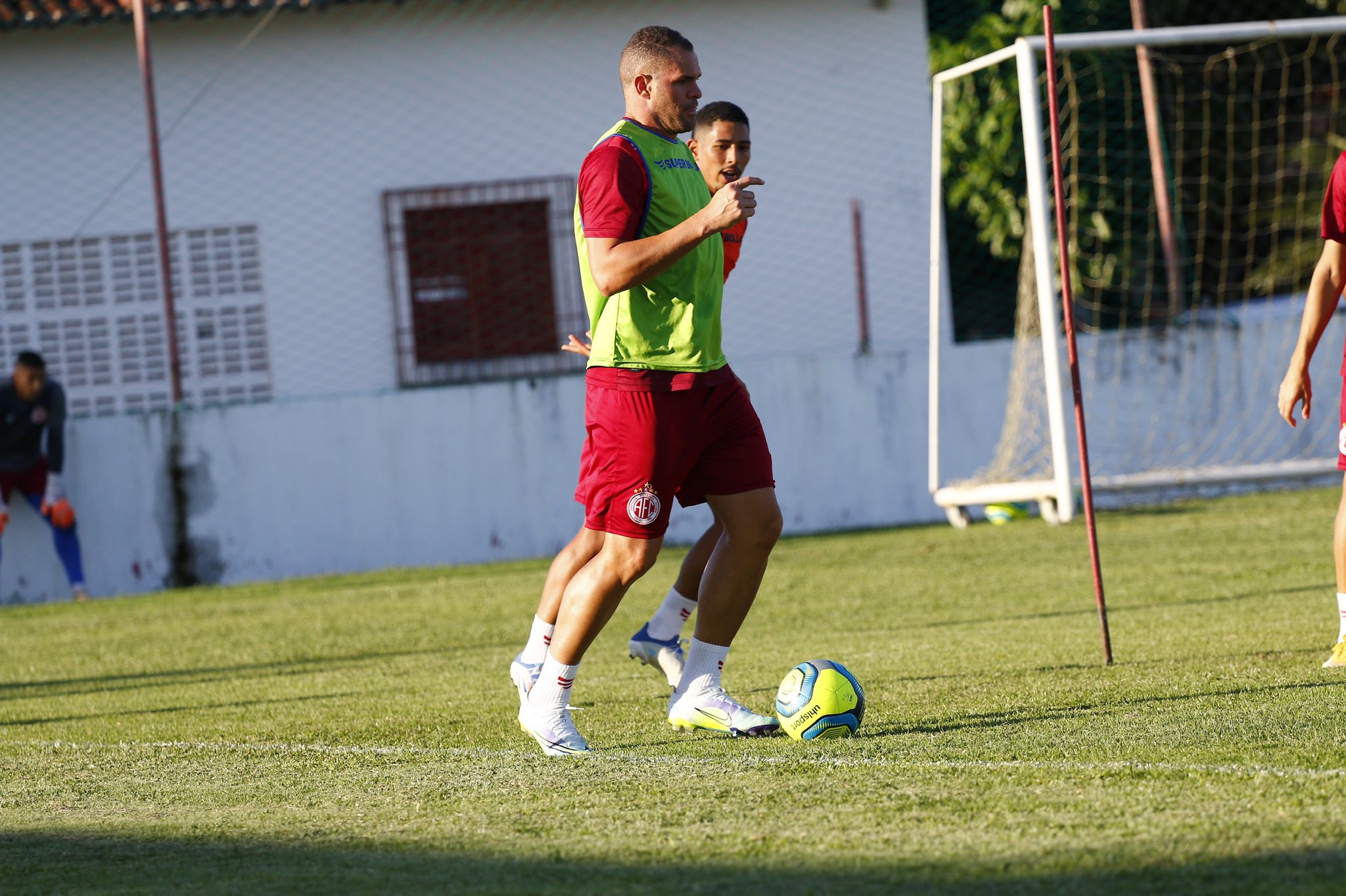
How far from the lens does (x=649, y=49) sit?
4.30 meters

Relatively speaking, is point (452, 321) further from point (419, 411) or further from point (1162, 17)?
point (1162, 17)

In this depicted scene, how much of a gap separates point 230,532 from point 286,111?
4.84 m

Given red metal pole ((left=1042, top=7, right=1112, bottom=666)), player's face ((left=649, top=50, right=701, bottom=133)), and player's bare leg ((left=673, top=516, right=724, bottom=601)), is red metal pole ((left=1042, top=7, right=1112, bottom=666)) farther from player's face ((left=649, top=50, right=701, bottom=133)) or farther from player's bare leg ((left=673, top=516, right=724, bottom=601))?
player's face ((left=649, top=50, right=701, bottom=133))

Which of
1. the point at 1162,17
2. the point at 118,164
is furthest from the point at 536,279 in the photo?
the point at 1162,17

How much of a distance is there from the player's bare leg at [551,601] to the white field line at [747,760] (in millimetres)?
508

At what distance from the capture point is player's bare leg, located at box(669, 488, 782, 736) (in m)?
4.48

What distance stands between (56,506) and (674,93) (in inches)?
331

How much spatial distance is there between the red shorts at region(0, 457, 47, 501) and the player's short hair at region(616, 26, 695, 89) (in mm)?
8450

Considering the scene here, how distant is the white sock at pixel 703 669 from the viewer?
458 cm

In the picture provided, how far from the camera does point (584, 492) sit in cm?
438

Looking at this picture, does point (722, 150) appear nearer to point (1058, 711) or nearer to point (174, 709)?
point (1058, 711)

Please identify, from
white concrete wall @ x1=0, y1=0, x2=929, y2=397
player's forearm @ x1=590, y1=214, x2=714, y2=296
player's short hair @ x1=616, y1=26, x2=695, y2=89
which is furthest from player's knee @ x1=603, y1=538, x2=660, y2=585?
white concrete wall @ x1=0, y1=0, x2=929, y2=397

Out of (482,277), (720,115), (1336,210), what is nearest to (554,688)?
(720,115)

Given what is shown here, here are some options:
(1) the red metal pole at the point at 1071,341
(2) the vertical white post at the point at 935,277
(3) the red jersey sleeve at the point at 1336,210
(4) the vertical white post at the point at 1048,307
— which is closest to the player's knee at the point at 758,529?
(1) the red metal pole at the point at 1071,341
